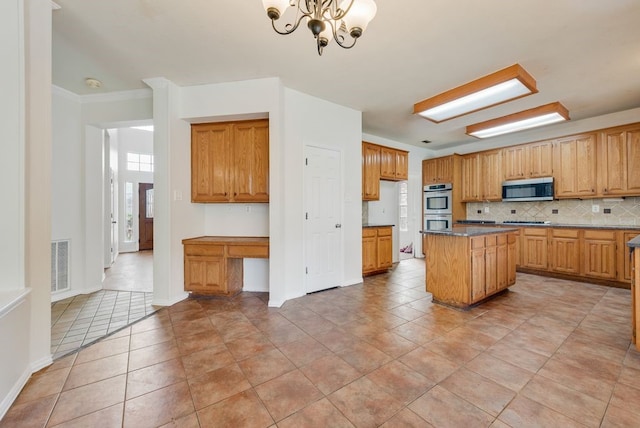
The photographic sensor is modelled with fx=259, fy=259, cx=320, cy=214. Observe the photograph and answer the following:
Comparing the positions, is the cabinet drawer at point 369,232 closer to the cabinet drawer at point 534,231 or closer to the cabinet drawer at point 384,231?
the cabinet drawer at point 384,231

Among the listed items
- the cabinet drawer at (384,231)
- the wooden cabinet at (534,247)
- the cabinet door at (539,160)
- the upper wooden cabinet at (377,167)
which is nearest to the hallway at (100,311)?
the cabinet drawer at (384,231)

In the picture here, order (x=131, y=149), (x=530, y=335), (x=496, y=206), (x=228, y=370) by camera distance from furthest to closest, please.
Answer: (x=131, y=149) → (x=496, y=206) → (x=530, y=335) → (x=228, y=370)

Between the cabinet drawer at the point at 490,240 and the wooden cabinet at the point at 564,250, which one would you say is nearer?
the cabinet drawer at the point at 490,240

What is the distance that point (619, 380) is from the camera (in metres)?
1.76

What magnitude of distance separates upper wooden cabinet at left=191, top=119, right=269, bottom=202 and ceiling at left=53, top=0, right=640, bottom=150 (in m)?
→ 0.61

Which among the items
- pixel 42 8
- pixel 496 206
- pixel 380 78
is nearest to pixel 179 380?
pixel 42 8

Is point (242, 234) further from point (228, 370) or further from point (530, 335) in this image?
point (530, 335)

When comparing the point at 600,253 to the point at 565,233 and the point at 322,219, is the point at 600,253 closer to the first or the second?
the point at 565,233

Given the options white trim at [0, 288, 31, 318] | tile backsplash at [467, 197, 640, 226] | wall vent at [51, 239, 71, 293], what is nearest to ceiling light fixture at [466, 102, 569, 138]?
tile backsplash at [467, 197, 640, 226]

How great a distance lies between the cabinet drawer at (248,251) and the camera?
10.7 feet

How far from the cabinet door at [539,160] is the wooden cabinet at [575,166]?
3.2 inches

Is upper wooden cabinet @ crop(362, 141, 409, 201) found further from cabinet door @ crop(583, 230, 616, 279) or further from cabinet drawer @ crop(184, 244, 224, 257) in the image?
cabinet door @ crop(583, 230, 616, 279)

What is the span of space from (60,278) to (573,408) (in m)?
5.27

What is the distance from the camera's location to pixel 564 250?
14.0ft
